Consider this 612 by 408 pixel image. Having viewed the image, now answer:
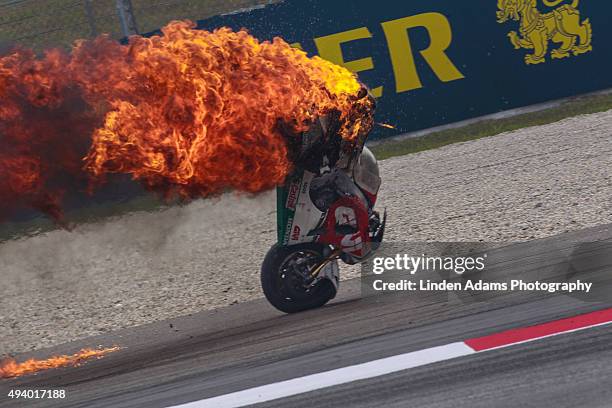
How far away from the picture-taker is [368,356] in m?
6.69

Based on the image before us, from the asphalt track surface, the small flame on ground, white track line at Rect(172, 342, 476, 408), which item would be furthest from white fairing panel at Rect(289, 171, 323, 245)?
the small flame on ground

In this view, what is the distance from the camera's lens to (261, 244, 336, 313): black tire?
816 centimetres

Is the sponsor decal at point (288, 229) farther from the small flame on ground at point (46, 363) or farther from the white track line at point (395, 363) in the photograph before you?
the small flame on ground at point (46, 363)

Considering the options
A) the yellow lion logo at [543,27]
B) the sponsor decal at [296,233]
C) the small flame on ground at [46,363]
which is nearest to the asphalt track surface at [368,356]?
the small flame on ground at [46,363]

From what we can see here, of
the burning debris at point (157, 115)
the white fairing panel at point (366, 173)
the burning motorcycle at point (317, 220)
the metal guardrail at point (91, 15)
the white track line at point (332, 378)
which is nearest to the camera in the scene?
the white track line at point (332, 378)

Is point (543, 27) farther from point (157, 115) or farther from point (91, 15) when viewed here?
point (157, 115)

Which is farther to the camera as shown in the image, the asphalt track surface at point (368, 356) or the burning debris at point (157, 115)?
the burning debris at point (157, 115)

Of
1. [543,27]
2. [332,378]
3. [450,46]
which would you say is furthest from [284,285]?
[543,27]

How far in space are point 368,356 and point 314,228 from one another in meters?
1.79

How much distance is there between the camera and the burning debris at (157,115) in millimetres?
7465

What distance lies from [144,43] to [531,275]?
4.10 m

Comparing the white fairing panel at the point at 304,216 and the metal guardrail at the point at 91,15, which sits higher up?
the metal guardrail at the point at 91,15

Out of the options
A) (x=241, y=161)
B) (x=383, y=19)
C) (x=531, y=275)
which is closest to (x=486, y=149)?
(x=383, y=19)

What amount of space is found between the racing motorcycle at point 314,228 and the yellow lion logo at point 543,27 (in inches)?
387
